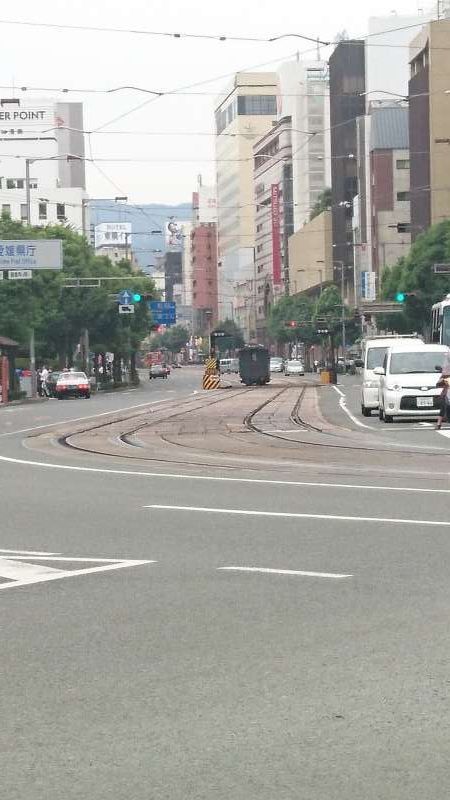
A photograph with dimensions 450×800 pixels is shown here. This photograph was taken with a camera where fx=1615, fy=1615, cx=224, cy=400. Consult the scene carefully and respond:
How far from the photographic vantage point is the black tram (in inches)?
3792

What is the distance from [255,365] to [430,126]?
46323 mm

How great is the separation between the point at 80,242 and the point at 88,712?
96.4 meters

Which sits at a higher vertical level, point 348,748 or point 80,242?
point 80,242

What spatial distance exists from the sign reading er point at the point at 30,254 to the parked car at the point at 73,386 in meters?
5.79

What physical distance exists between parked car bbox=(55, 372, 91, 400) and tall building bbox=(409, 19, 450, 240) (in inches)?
2294

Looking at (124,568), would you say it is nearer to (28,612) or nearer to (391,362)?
(28,612)

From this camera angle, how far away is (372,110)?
538 feet

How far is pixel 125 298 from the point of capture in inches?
4075

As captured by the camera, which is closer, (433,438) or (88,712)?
(88,712)

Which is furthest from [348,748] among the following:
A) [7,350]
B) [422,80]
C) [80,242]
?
[422,80]

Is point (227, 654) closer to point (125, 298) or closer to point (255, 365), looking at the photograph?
point (255, 365)

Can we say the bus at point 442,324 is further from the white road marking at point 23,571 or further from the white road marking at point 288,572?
the white road marking at point 288,572

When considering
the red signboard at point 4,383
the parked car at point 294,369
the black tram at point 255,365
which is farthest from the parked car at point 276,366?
the red signboard at point 4,383

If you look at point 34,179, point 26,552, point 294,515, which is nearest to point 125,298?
point 294,515
